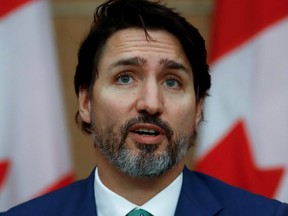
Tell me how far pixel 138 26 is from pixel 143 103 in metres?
0.24

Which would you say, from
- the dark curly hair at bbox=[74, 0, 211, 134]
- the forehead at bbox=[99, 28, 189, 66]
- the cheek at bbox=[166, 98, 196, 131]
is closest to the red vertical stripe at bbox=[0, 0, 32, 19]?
the dark curly hair at bbox=[74, 0, 211, 134]

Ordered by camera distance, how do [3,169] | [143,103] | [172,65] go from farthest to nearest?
[3,169] → [172,65] → [143,103]

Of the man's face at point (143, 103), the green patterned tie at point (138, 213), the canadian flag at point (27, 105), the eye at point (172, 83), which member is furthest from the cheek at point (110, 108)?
the canadian flag at point (27, 105)

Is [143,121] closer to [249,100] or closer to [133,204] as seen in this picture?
[133,204]

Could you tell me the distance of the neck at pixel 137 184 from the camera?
1.76 m

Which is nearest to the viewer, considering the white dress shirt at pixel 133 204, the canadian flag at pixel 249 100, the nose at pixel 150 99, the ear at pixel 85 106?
the nose at pixel 150 99

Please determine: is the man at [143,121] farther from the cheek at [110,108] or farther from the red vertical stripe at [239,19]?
the red vertical stripe at [239,19]

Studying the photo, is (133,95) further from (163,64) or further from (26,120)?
(26,120)

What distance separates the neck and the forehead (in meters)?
0.27

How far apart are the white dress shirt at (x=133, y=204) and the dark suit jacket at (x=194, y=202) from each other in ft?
0.06

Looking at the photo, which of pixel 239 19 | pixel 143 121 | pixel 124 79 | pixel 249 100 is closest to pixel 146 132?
pixel 143 121

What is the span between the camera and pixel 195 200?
1813 mm

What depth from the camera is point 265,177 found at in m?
2.31

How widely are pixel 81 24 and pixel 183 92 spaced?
1026 millimetres
